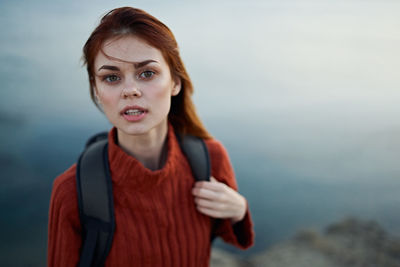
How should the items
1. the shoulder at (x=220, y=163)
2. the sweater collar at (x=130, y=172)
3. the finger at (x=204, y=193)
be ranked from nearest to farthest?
1. the sweater collar at (x=130, y=172)
2. the finger at (x=204, y=193)
3. the shoulder at (x=220, y=163)

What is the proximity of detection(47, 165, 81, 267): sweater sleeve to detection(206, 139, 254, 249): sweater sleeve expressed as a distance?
830 millimetres

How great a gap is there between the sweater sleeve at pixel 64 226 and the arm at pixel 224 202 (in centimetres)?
63

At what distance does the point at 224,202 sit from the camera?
1640 millimetres

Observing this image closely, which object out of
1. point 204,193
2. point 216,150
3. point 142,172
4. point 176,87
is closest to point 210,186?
point 204,193

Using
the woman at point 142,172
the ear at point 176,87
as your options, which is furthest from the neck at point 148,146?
the ear at point 176,87

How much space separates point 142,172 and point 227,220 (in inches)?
26.3

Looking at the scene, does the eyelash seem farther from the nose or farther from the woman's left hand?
the woman's left hand

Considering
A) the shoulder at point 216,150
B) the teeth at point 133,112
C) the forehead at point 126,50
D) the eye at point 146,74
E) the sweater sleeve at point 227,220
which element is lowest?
the sweater sleeve at point 227,220

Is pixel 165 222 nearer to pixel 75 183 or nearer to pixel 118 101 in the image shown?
pixel 75 183

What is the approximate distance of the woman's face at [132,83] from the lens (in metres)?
1.34

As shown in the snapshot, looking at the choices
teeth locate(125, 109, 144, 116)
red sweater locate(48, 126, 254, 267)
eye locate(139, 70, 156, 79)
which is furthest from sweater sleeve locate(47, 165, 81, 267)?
eye locate(139, 70, 156, 79)

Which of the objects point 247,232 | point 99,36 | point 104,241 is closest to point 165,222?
point 104,241

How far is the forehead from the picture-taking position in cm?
133

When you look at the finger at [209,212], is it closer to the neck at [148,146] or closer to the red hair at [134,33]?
the neck at [148,146]
